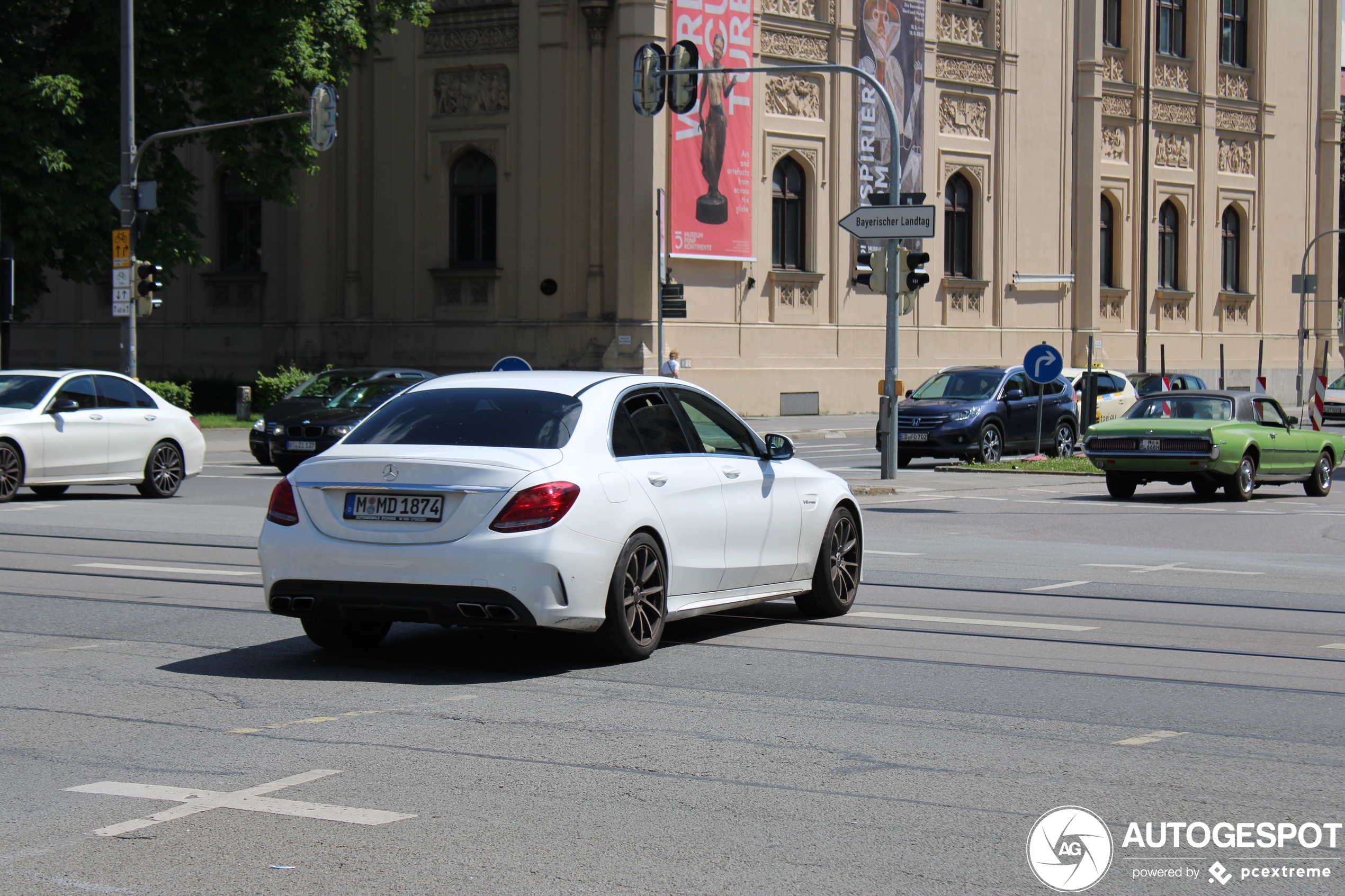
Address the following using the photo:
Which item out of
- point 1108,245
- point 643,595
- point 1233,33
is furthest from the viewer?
point 1233,33

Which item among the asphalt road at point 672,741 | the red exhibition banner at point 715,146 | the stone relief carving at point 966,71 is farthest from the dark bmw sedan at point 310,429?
the stone relief carving at point 966,71

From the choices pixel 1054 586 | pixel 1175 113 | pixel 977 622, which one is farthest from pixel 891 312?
pixel 1175 113

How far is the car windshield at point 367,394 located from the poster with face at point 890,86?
2002cm

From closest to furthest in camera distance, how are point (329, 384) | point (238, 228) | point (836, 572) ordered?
1. point (836, 572)
2. point (329, 384)
3. point (238, 228)

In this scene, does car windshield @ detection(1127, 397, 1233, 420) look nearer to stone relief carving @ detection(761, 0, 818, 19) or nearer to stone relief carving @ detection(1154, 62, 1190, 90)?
stone relief carving @ detection(761, 0, 818, 19)

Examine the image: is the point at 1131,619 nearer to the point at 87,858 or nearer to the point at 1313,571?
the point at 1313,571

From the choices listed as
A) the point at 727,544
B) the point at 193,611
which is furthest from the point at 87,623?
the point at 727,544

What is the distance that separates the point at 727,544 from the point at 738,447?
2.55ft

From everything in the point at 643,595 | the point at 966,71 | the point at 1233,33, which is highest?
the point at 1233,33

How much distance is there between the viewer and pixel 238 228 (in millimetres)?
44250

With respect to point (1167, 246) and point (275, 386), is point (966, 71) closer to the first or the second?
point (1167, 246)

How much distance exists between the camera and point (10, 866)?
491 cm

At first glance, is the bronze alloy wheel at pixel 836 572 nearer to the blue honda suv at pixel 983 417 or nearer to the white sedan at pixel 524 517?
the white sedan at pixel 524 517

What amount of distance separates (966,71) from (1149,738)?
40779 millimetres
